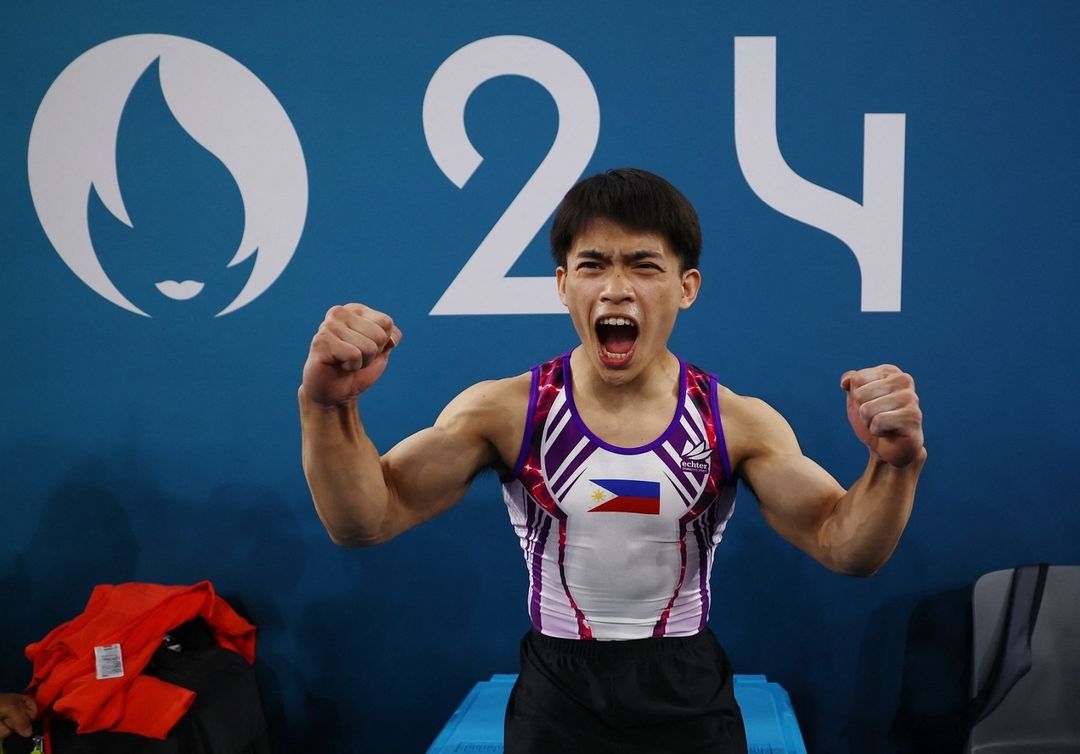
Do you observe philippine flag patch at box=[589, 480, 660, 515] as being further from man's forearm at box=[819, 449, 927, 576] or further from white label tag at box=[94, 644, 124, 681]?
white label tag at box=[94, 644, 124, 681]

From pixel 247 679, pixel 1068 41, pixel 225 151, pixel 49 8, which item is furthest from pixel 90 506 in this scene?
pixel 1068 41

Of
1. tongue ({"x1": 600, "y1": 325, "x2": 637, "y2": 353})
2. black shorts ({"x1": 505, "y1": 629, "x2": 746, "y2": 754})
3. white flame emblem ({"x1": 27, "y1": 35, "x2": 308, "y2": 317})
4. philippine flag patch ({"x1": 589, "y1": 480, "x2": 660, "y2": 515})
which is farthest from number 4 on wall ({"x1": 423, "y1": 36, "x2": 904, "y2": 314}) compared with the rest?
black shorts ({"x1": 505, "y1": 629, "x2": 746, "y2": 754})

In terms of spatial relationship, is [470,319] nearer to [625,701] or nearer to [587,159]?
[587,159]

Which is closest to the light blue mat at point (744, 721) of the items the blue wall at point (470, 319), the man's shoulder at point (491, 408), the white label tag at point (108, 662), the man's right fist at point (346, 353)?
the blue wall at point (470, 319)

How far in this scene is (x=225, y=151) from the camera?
2494 mm

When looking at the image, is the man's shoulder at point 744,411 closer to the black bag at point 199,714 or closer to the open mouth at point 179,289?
the black bag at point 199,714

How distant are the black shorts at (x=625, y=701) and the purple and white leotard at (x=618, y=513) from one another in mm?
37

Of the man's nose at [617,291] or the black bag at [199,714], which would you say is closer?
the man's nose at [617,291]

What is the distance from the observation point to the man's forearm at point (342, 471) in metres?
1.27

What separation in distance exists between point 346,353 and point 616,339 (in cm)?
52

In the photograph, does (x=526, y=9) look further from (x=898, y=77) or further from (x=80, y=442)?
(x=80, y=442)

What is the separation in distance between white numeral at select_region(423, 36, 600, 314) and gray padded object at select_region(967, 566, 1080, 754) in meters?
1.47

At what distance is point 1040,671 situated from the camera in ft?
7.59

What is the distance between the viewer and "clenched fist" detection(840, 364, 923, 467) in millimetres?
1140
